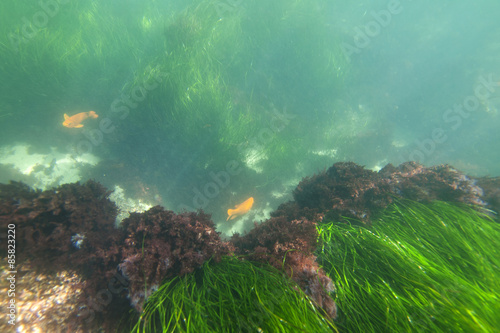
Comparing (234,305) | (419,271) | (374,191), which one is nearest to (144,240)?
(234,305)

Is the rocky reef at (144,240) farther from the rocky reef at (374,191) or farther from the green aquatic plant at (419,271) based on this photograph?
the green aquatic plant at (419,271)

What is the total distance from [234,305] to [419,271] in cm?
218

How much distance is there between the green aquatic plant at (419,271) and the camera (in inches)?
70.0

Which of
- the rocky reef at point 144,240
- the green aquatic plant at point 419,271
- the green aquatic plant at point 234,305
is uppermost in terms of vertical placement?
the rocky reef at point 144,240

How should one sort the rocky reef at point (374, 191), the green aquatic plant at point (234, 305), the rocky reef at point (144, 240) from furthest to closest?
the rocky reef at point (374, 191) < the rocky reef at point (144, 240) < the green aquatic plant at point (234, 305)

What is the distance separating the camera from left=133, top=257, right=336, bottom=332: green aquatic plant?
1719 millimetres

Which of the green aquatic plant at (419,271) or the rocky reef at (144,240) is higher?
the rocky reef at (144,240)

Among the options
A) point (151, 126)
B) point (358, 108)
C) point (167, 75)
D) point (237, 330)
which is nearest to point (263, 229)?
point (237, 330)

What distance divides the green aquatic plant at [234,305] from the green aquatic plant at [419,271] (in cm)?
58

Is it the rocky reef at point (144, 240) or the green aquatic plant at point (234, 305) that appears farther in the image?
the rocky reef at point (144, 240)

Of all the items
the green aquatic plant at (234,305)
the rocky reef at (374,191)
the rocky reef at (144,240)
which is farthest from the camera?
the rocky reef at (374,191)

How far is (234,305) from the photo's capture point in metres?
1.87

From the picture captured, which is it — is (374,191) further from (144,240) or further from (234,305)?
(144,240)

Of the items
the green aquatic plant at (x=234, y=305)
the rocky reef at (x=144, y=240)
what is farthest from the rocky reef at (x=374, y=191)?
the green aquatic plant at (x=234, y=305)
